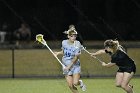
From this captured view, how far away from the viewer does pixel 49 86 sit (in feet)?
63.4

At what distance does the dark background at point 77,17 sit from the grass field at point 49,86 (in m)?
8.07

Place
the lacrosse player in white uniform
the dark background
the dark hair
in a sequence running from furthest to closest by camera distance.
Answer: the dark background < the lacrosse player in white uniform < the dark hair

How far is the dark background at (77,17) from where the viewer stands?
97.7 feet

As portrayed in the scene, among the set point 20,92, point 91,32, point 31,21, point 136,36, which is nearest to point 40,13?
point 31,21

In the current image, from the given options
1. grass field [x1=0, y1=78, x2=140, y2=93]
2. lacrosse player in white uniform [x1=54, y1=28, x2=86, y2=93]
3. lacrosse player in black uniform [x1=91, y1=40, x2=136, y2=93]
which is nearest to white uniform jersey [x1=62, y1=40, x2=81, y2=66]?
lacrosse player in white uniform [x1=54, y1=28, x2=86, y2=93]

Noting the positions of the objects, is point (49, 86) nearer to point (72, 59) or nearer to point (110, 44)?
point (72, 59)

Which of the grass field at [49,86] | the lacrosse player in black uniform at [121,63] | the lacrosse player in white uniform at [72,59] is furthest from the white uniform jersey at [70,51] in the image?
the grass field at [49,86]

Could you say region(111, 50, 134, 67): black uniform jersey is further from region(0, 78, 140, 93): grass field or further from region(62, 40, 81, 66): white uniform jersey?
region(0, 78, 140, 93): grass field

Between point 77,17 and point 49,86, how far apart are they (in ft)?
38.1

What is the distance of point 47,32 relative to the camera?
99.5ft

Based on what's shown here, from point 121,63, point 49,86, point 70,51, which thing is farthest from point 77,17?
point 121,63

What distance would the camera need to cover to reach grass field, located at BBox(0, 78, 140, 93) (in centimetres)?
1791

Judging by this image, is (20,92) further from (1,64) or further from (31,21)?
(31,21)

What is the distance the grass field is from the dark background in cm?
807
